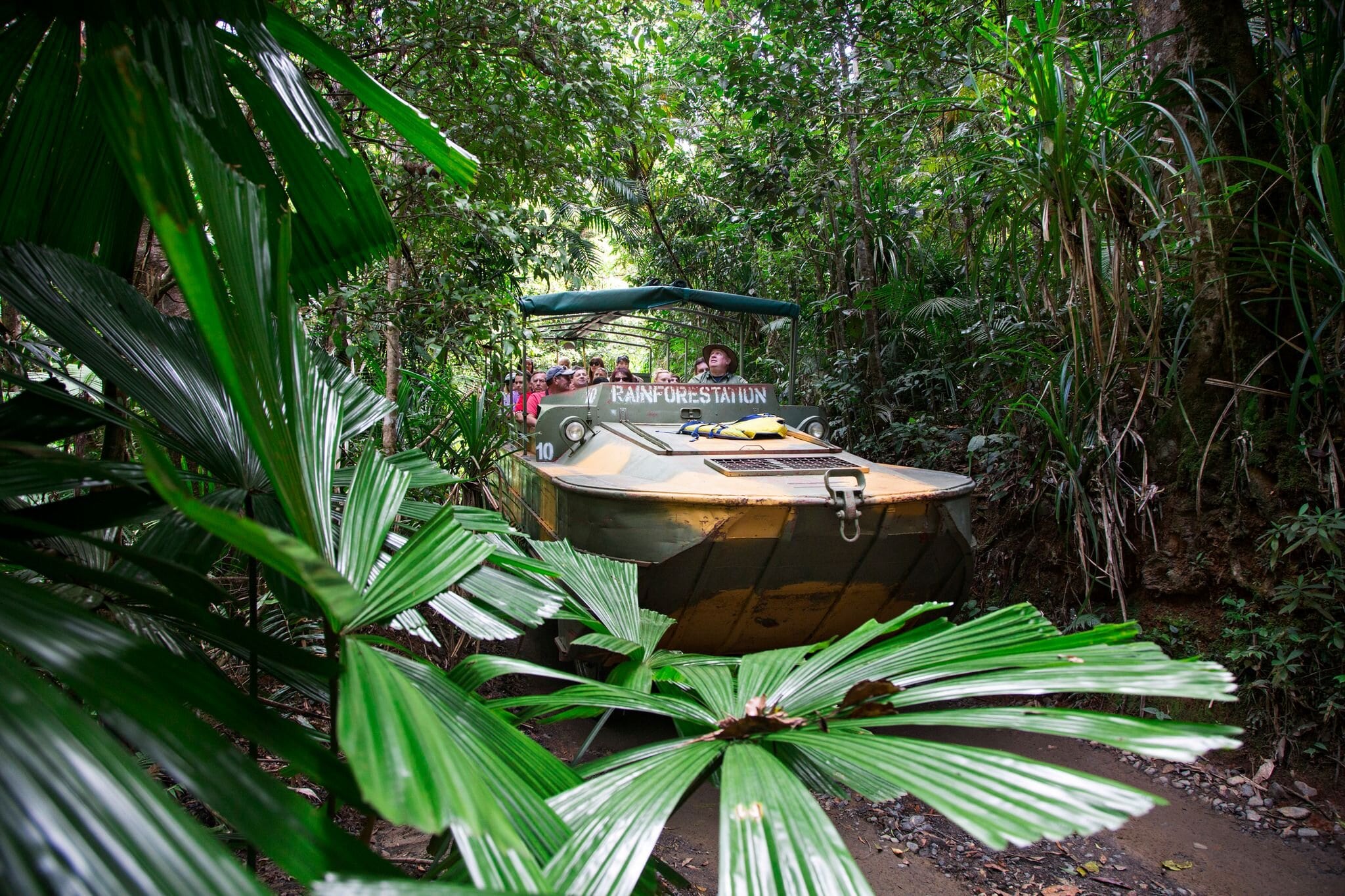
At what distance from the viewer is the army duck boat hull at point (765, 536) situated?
314 cm

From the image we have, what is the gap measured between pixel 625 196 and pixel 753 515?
9645 millimetres

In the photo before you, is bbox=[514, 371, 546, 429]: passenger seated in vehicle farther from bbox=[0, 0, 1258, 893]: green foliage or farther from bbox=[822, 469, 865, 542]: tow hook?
bbox=[0, 0, 1258, 893]: green foliage

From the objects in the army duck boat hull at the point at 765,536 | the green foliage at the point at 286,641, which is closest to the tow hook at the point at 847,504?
the army duck boat hull at the point at 765,536

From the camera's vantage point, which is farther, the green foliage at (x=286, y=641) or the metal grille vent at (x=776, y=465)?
the metal grille vent at (x=776, y=465)

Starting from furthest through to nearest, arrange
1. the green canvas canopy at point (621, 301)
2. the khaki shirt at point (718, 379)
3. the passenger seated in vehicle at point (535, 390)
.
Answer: the passenger seated in vehicle at point (535, 390) → the khaki shirt at point (718, 379) → the green canvas canopy at point (621, 301)

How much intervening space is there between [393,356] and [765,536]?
2.31 metres

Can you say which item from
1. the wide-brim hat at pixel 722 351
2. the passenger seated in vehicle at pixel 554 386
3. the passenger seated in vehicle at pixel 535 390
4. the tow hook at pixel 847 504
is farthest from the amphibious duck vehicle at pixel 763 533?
the passenger seated in vehicle at pixel 535 390

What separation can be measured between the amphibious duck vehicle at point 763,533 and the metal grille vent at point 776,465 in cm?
1

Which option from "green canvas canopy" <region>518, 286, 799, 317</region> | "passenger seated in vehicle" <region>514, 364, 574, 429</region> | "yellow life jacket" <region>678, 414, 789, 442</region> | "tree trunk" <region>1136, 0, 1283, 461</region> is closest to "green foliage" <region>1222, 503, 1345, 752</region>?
"tree trunk" <region>1136, 0, 1283, 461</region>

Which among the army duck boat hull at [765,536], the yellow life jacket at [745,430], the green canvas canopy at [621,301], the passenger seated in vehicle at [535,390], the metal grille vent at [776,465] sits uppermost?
the green canvas canopy at [621,301]

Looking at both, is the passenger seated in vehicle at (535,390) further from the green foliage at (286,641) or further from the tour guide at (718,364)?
the green foliage at (286,641)

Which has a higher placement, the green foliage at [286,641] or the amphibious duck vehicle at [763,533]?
the green foliage at [286,641]

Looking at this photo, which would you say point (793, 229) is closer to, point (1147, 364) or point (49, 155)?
point (1147, 364)

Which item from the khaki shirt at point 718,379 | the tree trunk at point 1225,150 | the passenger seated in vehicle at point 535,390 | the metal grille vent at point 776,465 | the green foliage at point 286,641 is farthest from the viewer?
the passenger seated in vehicle at point 535,390
